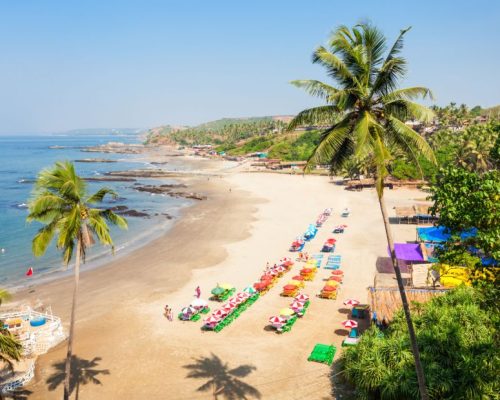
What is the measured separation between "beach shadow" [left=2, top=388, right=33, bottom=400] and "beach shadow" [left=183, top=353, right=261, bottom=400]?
6762mm

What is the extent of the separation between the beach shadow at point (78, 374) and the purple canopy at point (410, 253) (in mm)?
21570

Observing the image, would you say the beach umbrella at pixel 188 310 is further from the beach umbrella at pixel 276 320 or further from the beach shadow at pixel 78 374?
the beach shadow at pixel 78 374

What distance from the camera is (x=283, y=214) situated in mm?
56062

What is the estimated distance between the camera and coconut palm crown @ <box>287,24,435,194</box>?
10.2 meters

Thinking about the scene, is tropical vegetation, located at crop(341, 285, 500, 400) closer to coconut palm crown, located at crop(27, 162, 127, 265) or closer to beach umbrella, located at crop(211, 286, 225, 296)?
coconut palm crown, located at crop(27, 162, 127, 265)

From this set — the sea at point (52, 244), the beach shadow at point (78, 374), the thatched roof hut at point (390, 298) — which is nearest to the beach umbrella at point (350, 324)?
the thatched roof hut at point (390, 298)

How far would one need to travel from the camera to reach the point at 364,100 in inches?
411

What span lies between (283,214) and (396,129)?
4578 centimetres

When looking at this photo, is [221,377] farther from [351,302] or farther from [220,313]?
[351,302]

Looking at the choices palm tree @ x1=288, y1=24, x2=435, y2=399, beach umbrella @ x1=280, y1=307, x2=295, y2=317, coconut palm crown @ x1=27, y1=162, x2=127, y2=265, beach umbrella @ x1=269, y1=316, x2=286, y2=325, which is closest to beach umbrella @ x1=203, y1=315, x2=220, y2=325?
beach umbrella @ x1=269, y1=316, x2=286, y2=325

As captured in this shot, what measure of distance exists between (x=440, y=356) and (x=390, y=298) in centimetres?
766

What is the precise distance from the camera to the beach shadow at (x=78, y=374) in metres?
18.4

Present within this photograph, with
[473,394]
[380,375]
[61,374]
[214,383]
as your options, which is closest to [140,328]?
[61,374]

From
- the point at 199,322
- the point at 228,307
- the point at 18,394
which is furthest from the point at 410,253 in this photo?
the point at 18,394
